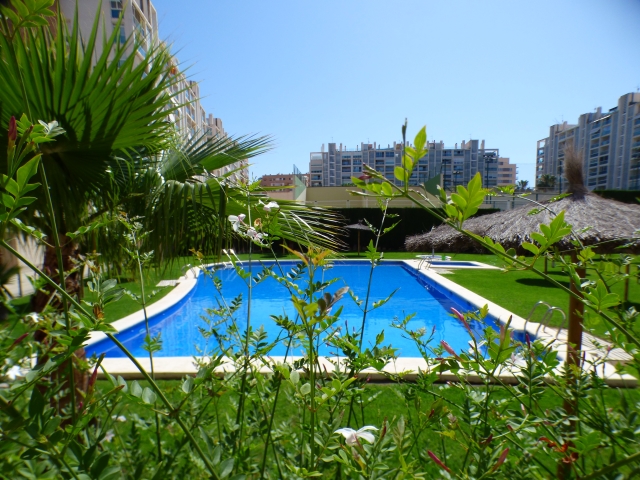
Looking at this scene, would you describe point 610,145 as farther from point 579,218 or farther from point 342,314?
point 342,314

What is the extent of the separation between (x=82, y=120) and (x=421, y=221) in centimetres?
1967

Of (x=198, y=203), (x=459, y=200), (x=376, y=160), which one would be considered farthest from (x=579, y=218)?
(x=376, y=160)

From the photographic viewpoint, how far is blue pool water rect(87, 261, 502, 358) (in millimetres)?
5559

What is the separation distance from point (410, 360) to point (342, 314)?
448 cm

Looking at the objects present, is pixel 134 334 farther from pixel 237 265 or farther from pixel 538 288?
pixel 538 288

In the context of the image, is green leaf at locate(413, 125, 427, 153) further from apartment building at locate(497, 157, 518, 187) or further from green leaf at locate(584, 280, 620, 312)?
apartment building at locate(497, 157, 518, 187)

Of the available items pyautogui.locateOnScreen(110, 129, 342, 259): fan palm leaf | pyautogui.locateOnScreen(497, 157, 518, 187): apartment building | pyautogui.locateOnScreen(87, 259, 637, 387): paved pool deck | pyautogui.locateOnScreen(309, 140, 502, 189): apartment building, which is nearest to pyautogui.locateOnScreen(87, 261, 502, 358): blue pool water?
pyautogui.locateOnScreen(87, 259, 637, 387): paved pool deck

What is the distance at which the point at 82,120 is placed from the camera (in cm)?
178

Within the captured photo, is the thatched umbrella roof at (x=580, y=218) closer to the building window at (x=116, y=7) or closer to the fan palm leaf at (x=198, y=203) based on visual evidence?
the fan palm leaf at (x=198, y=203)

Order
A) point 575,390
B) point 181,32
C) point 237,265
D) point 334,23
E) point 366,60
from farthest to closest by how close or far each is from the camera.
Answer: point 366,60, point 334,23, point 181,32, point 237,265, point 575,390

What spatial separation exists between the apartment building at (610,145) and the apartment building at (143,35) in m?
62.9

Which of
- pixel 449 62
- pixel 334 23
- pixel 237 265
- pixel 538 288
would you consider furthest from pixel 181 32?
pixel 538 288

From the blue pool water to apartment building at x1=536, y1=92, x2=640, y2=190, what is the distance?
A: 62777 millimetres

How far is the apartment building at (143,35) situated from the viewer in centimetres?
196
